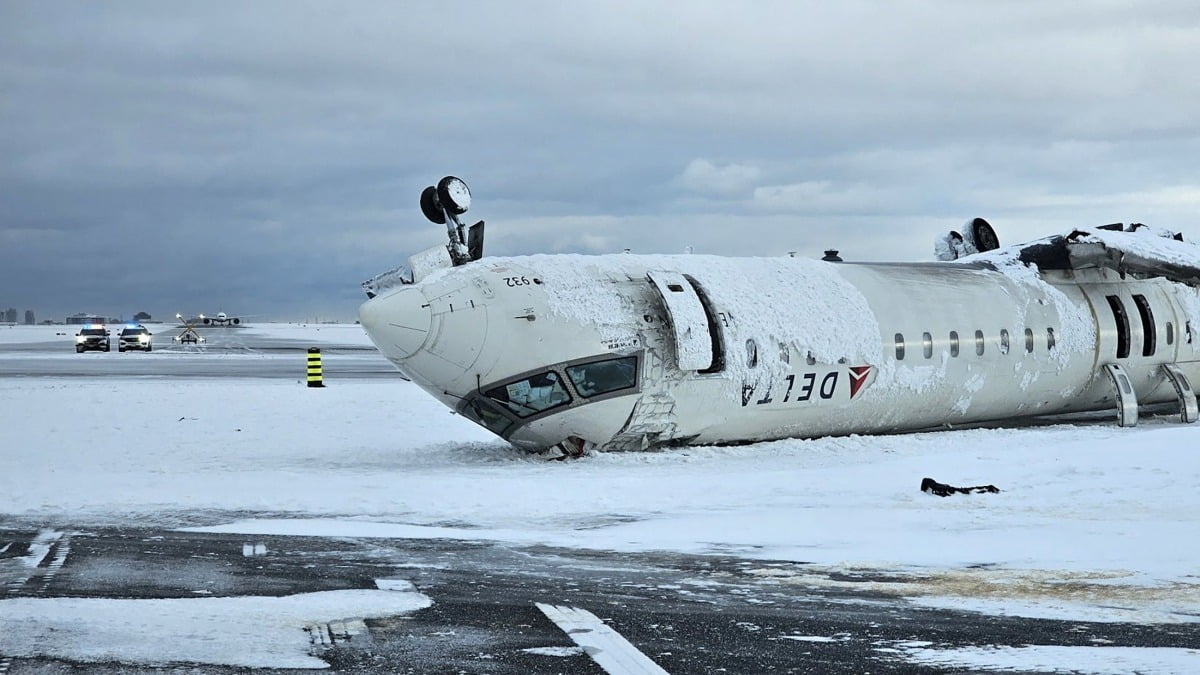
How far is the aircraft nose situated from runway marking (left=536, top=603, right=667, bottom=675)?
29.3 ft

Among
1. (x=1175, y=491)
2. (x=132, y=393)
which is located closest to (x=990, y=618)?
(x=1175, y=491)

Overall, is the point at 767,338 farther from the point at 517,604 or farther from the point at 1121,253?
the point at 517,604

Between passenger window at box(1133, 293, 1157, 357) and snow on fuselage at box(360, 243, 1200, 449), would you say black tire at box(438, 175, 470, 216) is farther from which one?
passenger window at box(1133, 293, 1157, 357)

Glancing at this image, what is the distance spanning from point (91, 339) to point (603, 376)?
56340 mm

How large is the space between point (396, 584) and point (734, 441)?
35.1ft

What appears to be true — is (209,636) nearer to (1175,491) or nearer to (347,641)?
(347,641)

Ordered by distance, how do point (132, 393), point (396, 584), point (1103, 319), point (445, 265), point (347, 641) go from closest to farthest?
point (347, 641)
point (396, 584)
point (445, 265)
point (1103, 319)
point (132, 393)

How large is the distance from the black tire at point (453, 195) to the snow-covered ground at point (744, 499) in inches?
150

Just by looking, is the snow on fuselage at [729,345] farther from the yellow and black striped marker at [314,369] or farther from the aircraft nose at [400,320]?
the yellow and black striped marker at [314,369]

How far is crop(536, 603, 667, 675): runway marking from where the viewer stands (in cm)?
614

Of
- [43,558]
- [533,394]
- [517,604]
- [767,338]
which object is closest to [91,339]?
[533,394]

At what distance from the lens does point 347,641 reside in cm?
672

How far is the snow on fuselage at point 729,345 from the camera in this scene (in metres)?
16.6

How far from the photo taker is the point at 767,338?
18.2 metres
